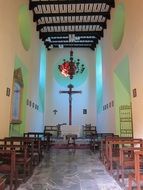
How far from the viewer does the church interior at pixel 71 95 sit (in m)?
4.01

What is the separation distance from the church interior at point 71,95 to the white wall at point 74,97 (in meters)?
0.06

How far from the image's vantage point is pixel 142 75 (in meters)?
5.16

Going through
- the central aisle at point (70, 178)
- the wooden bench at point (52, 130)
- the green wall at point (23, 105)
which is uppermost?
the green wall at point (23, 105)

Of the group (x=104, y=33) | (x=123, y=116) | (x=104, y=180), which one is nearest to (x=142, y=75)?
(x=104, y=180)

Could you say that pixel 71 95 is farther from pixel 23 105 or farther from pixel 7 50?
pixel 7 50

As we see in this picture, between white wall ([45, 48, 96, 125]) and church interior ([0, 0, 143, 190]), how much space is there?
6 cm

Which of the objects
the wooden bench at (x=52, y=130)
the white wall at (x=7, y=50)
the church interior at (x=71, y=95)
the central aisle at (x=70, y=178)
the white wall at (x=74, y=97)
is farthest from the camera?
the white wall at (x=74, y=97)

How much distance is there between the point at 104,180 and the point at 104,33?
7.62 meters

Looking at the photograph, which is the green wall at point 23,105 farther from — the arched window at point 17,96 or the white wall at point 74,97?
the white wall at point 74,97

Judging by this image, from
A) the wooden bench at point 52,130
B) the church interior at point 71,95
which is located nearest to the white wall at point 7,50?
the church interior at point 71,95

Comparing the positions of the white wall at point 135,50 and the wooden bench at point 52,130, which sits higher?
the white wall at point 135,50

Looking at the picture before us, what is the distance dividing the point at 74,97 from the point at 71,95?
1.02 feet

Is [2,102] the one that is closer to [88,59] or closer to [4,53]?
[4,53]

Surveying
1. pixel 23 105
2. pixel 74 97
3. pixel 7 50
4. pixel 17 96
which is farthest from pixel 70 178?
pixel 74 97
